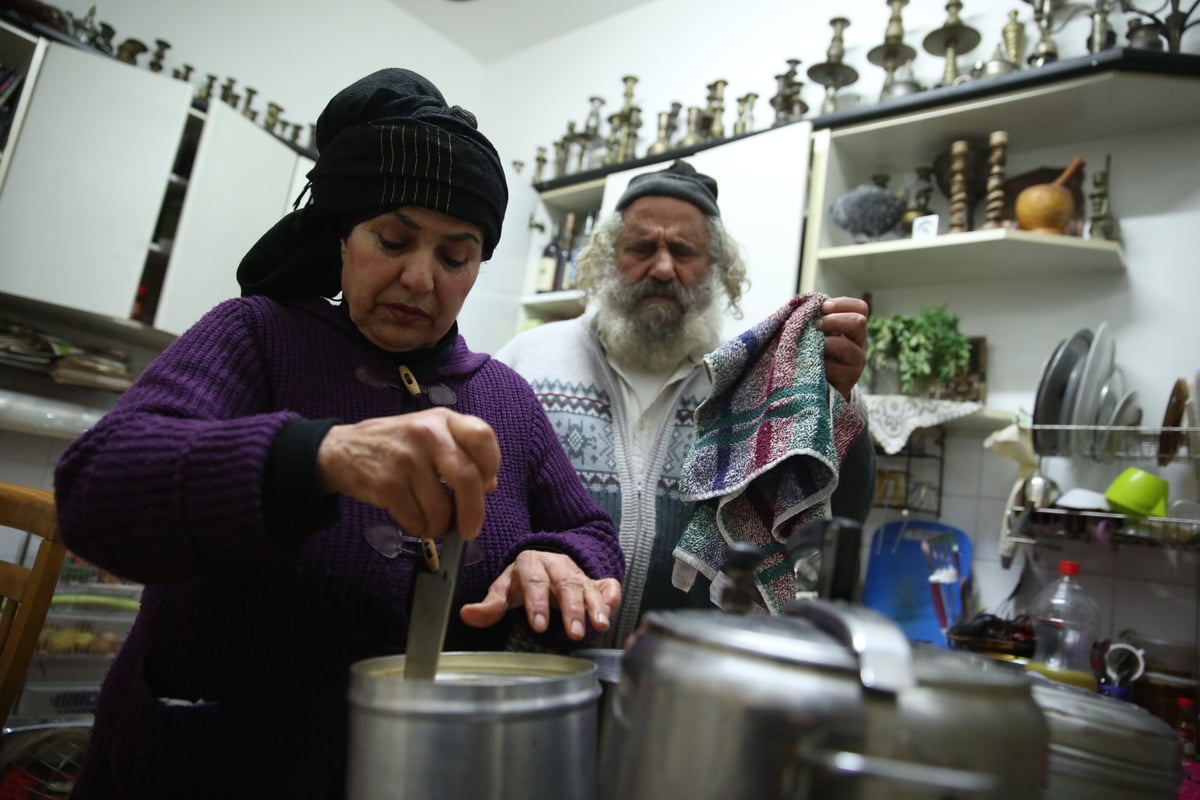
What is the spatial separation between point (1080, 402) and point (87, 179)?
263cm

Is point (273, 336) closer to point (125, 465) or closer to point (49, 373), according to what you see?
point (125, 465)

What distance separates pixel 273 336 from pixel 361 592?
0.87 ft

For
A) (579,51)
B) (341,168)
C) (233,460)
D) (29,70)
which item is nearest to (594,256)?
(341,168)

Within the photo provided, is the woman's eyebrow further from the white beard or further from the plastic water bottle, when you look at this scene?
the plastic water bottle

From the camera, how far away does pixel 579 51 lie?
3.31 m

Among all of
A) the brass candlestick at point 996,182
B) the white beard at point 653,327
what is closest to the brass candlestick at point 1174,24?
the brass candlestick at point 996,182

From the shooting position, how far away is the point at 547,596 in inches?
25.9

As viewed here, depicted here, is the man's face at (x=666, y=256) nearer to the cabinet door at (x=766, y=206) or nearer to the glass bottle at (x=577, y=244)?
the cabinet door at (x=766, y=206)

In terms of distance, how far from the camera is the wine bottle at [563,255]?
2708mm

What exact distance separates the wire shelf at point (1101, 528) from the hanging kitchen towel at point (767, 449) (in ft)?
2.94

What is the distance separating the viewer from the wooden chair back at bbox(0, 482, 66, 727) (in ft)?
3.16

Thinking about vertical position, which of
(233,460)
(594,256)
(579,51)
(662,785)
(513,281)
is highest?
(579,51)

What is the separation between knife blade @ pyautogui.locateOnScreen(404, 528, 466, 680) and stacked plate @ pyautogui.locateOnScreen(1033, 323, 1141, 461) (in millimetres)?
1540

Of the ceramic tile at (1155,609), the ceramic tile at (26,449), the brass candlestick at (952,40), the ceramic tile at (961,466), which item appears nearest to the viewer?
the ceramic tile at (1155,609)
